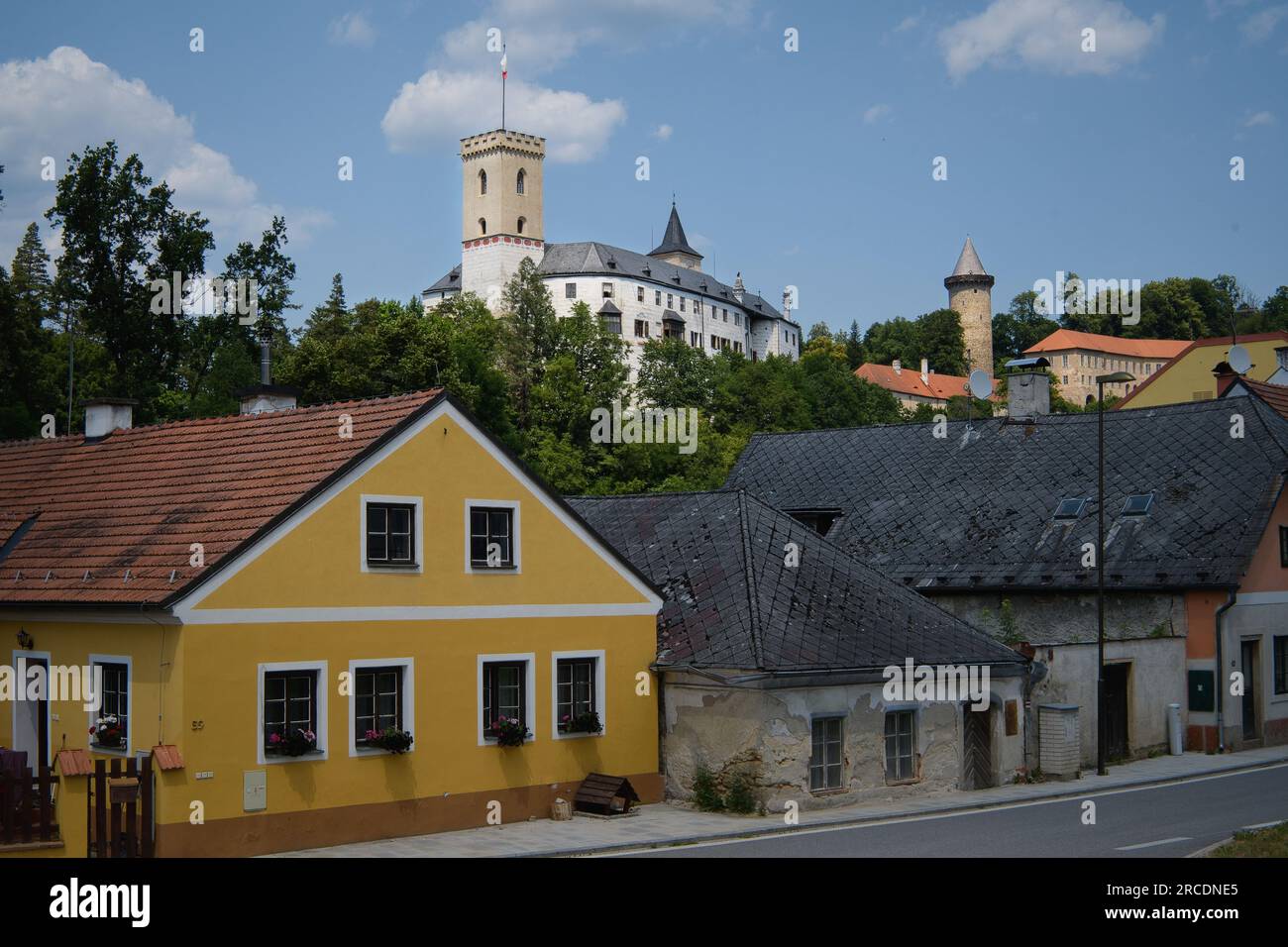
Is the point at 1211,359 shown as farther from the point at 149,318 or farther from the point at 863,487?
the point at 149,318

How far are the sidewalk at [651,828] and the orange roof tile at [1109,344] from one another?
6202 inches

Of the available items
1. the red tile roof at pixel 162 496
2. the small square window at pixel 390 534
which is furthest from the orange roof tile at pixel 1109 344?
the small square window at pixel 390 534

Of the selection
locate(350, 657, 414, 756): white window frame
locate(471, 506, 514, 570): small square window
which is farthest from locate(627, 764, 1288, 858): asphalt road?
locate(471, 506, 514, 570): small square window

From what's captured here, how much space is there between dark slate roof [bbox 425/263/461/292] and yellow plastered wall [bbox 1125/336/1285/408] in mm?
117334

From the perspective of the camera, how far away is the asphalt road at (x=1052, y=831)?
18859mm

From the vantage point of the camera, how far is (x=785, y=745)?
2311 centimetres

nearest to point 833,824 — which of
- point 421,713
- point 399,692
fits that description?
point 421,713

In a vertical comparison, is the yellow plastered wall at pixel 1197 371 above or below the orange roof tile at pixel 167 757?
above

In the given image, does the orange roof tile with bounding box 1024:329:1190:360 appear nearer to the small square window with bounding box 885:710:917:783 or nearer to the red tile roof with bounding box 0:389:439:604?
the small square window with bounding box 885:710:917:783

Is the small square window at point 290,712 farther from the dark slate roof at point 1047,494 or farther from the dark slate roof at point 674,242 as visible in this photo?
the dark slate roof at point 674,242

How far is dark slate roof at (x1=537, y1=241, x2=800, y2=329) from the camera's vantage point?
15625cm

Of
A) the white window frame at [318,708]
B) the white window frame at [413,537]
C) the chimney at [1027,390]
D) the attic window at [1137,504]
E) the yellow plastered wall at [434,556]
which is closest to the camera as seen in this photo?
the white window frame at [318,708]
